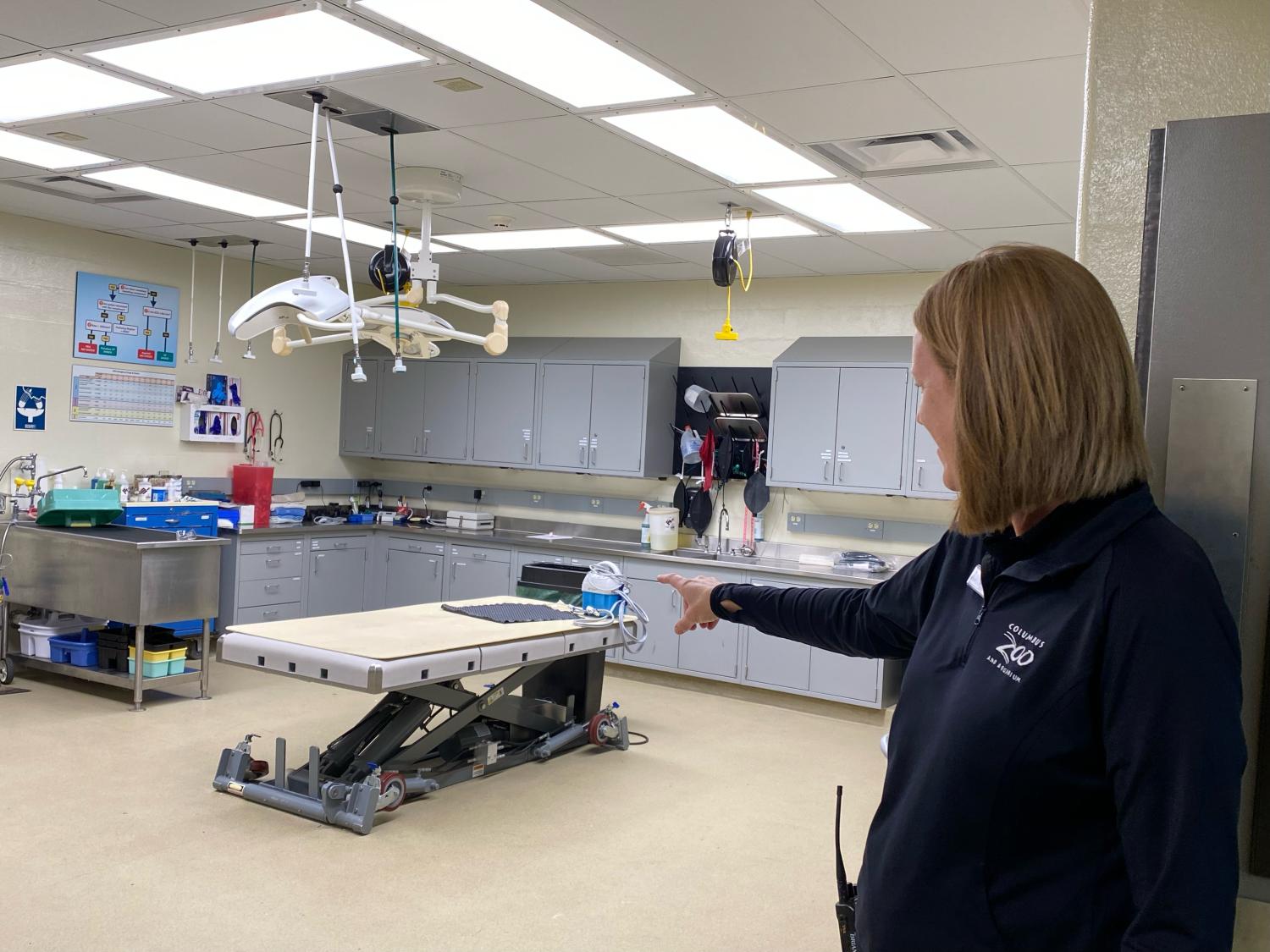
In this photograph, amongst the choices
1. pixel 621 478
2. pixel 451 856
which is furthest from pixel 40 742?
pixel 621 478

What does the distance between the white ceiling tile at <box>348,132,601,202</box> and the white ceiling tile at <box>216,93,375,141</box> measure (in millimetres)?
114

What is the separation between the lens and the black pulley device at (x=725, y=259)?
216 inches

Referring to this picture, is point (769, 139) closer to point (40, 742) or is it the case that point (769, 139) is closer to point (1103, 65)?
point (1103, 65)

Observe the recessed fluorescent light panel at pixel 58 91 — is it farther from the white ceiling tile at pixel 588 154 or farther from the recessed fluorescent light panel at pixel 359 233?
the recessed fluorescent light panel at pixel 359 233

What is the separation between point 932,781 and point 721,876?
3257 mm

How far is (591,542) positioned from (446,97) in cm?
459

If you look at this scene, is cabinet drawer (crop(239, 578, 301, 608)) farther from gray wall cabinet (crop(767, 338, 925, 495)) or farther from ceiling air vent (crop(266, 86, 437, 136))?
ceiling air vent (crop(266, 86, 437, 136))

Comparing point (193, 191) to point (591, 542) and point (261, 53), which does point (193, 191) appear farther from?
point (591, 542)

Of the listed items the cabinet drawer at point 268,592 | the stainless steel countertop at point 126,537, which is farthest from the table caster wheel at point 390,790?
the cabinet drawer at point 268,592

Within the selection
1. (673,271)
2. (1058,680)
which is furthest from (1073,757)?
(673,271)

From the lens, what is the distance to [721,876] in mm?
4125

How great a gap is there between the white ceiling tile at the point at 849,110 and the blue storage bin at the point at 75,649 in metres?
5.05

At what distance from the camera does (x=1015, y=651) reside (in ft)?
3.52

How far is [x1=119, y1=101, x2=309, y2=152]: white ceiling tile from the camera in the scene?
4.41 m
